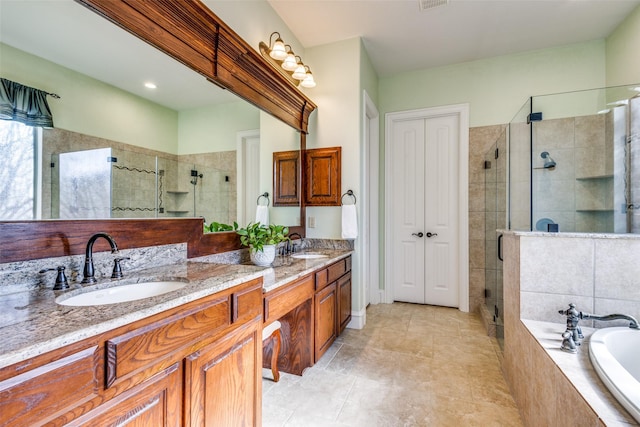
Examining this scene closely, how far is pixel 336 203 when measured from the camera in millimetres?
2865

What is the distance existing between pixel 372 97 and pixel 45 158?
10.1ft

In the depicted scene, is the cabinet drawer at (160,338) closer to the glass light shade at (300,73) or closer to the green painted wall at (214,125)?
the green painted wall at (214,125)

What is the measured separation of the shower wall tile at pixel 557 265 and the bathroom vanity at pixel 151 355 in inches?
54.8

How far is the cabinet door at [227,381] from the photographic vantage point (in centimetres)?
101

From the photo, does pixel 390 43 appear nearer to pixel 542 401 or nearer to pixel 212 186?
pixel 212 186

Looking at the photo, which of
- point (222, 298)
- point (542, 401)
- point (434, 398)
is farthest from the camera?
point (434, 398)

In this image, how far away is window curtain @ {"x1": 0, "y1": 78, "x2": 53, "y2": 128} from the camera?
95cm

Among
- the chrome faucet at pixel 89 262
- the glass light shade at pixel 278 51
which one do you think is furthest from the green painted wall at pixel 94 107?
the glass light shade at pixel 278 51

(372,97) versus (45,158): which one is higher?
(372,97)

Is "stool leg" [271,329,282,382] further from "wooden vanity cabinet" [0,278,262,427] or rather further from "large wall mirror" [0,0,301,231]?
"large wall mirror" [0,0,301,231]

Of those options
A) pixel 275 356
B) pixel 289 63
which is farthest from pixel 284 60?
pixel 275 356

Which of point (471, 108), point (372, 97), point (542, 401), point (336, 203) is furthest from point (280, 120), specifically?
point (542, 401)

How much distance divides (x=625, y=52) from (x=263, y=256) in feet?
12.1

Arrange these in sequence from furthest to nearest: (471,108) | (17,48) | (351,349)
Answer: (471,108), (351,349), (17,48)
